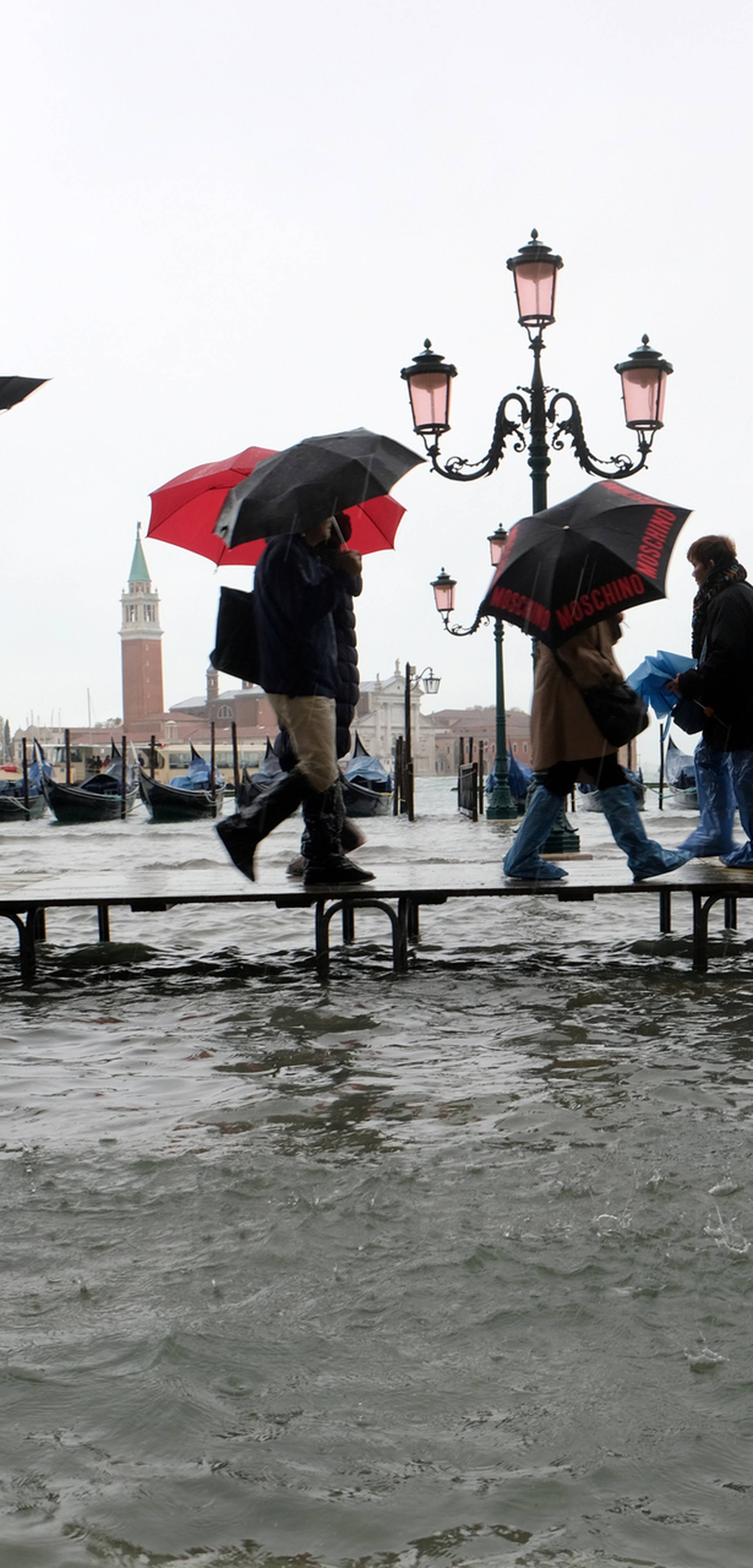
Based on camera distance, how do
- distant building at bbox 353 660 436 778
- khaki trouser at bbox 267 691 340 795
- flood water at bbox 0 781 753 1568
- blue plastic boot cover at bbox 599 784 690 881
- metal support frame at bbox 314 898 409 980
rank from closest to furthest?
flood water at bbox 0 781 753 1568
khaki trouser at bbox 267 691 340 795
metal support frame at bbox 314 898 409 980
blue plastic boot cover at bbox 599 784 690 881
distant building at bbox 353 660 436 778

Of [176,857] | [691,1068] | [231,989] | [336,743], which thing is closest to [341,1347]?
[691,1068]

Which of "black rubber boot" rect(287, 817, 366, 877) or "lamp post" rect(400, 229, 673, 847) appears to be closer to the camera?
"black rubber boot" rect(287, 817, 366, 877)

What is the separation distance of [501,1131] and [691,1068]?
0.89m

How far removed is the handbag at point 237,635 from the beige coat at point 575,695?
131 cm

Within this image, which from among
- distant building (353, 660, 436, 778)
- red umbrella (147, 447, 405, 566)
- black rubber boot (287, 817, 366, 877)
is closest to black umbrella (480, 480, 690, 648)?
red umbrella (147, 447, 405, 566)

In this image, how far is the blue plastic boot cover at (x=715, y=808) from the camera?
22.4ft

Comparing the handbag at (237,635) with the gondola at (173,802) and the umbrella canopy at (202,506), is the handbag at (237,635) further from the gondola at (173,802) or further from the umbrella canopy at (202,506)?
the gondola at (173,802)

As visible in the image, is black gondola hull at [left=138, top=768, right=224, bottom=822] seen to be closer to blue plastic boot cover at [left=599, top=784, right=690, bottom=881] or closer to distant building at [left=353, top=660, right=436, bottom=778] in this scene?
blue plastic boot cover at [left=599, top=784, right=690, bottom=881]

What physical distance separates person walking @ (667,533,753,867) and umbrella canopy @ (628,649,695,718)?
558 millimetres

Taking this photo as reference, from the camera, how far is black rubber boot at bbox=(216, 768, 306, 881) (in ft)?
19.7

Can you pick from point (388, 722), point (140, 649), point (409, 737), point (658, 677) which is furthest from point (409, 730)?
point (140, 649)

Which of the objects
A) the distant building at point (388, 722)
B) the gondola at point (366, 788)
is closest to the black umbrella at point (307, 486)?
the gondola at point (366, 788)

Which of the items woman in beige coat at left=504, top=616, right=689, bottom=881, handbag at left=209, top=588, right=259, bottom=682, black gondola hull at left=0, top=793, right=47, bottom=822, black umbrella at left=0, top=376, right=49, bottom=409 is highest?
black umbrella at left=0, top=376, right=49, bottom=409

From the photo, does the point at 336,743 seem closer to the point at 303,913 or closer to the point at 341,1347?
the point at 303,913
